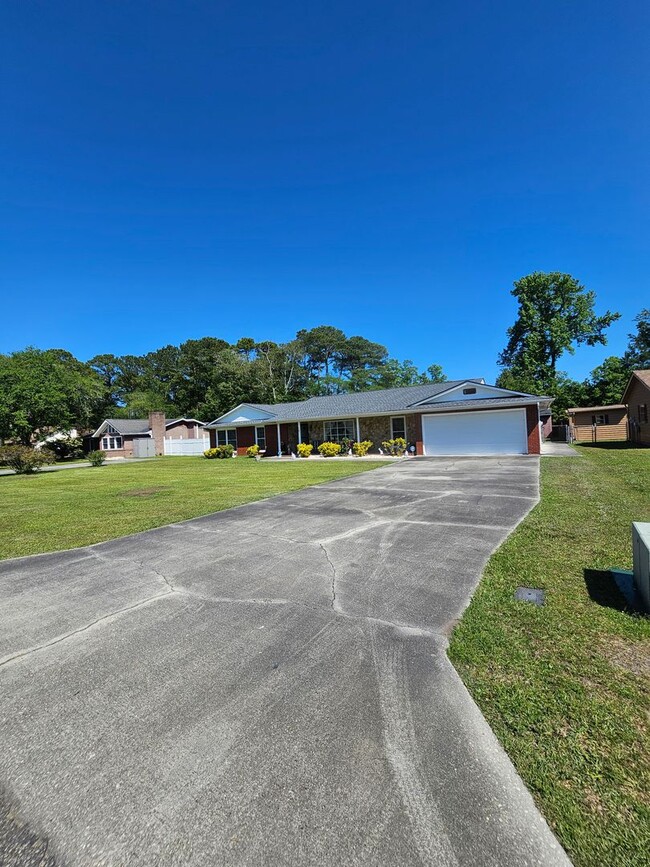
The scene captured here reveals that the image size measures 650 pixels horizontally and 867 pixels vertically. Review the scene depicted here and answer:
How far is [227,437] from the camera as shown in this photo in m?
30.7

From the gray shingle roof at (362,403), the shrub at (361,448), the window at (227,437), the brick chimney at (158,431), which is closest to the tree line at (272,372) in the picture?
the brick chimney at (158,431)

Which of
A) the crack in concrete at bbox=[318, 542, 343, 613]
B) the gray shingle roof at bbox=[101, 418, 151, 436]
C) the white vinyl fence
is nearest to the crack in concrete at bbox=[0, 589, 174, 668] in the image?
the crack in concrete at bbox=[318, 542, 343, 613]

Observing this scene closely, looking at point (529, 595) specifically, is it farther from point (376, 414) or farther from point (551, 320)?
point (551, 320)

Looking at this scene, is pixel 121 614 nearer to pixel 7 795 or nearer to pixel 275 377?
pixel 7 795

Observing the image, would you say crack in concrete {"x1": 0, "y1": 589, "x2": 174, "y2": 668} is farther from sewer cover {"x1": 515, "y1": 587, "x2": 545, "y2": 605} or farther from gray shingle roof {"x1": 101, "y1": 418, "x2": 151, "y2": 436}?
gray shingle roof {"x1": 101, "y1": 418, "x2": 151, "y2": 436}

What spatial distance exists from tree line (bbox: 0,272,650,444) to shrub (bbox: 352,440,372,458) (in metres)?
22.9

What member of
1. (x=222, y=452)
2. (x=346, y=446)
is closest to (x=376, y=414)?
(x=346, y=446)

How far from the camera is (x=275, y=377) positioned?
48938 mm

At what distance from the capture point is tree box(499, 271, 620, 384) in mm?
40406

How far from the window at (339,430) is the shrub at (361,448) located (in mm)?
1239

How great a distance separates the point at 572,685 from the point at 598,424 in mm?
35782

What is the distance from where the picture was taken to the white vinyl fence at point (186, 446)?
1505 inches

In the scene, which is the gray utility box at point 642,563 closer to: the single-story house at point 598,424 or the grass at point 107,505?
the grass at point 107,505

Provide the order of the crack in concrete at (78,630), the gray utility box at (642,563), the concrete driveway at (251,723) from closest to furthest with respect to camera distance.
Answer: the concrete driveway at (251,723)
the crack in concrete at (78,630)
the gray utility box at (642,563)
